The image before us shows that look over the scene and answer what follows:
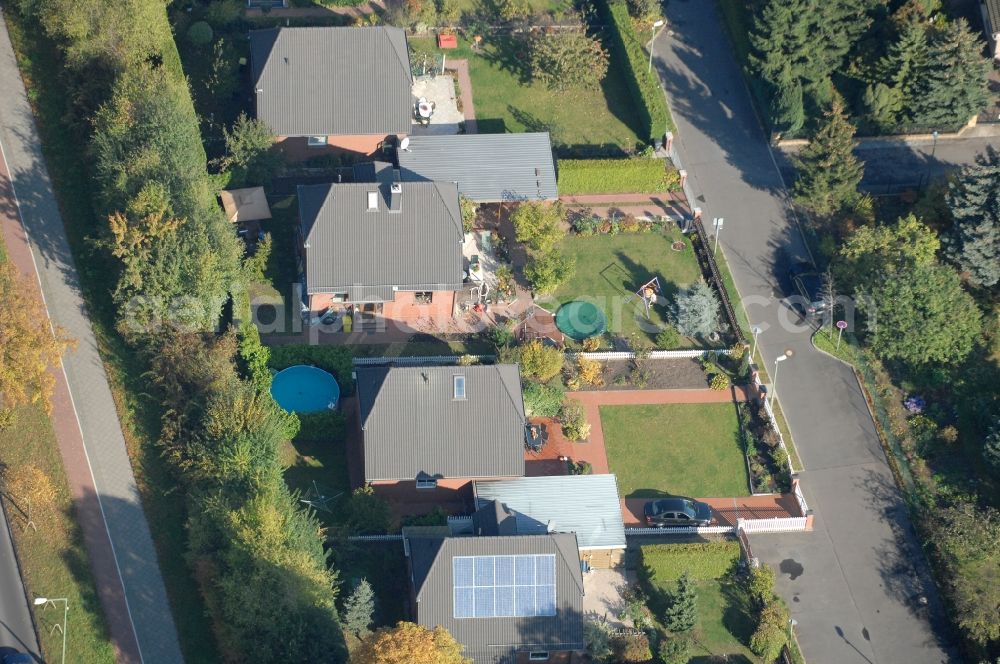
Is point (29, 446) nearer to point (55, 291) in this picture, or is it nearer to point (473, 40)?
point (55, 291)

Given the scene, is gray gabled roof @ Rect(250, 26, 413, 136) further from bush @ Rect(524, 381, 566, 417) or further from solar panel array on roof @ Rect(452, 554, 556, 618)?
solar panel array on roof @ Rect(452, 554, 556, 618)

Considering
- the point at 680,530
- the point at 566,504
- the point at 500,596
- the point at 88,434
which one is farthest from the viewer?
the point at 680,530

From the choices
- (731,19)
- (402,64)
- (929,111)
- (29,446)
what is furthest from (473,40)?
(29,446)

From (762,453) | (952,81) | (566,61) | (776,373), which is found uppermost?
(566,61)

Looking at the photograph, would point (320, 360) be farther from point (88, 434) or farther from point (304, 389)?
point (88, 434)

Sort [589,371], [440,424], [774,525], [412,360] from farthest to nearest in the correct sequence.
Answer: [589,371], [412,360], [774,525], [440,424]

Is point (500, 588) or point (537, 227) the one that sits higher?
point (537, 227)

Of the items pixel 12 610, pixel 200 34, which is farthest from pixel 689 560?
pixel 200 34
